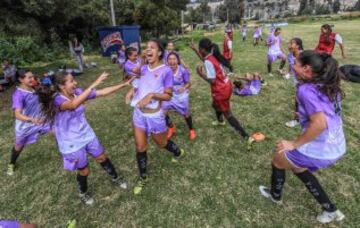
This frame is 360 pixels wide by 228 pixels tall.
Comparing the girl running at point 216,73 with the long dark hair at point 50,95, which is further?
the girl running at point 216,73

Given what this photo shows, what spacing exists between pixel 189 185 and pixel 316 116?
227cm

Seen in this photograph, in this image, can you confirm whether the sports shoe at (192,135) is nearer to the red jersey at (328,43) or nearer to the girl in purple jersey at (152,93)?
the girl in purple jersey at (152,93)

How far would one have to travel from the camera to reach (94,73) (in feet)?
46.7

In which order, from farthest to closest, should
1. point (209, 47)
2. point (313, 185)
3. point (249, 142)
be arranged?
point (249, 142), point (209, 47), point (313, 185)

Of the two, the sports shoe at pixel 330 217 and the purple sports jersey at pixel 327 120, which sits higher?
the purple sports jersey at pixel 327 120

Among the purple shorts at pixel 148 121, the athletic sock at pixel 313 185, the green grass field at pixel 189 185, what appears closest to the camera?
the athletic sock at pixel 313 185

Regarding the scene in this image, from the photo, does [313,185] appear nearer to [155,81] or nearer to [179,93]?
[155,81]

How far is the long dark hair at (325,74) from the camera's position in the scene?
2.64m

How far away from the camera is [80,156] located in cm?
349

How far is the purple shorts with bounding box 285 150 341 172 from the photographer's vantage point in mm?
2870

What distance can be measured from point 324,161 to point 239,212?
4.24 ft

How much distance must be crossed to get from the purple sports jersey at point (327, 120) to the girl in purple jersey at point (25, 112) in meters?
3.23

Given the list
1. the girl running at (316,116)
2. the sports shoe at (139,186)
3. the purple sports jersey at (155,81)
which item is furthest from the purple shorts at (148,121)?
the girl running at (316,116)

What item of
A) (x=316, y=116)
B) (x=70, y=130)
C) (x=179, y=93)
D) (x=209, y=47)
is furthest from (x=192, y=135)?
(x=316, y=116)
